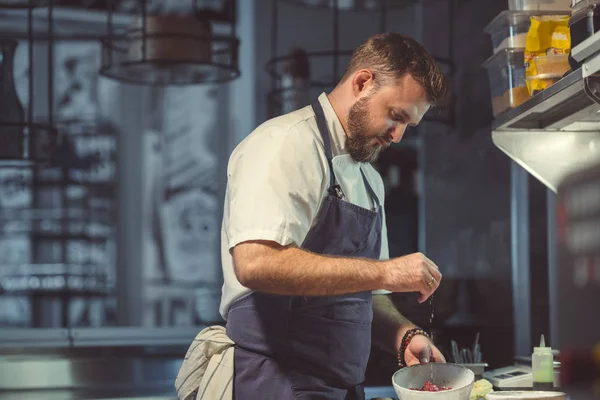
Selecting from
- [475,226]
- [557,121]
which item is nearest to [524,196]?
[475,226]

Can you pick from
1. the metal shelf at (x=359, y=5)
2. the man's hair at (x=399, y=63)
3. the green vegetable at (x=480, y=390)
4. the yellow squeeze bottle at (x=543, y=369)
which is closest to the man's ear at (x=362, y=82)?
the man's hair at (x=399, y=63)

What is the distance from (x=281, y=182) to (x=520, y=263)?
6.20 ft

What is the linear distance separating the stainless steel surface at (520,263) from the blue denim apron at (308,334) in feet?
5.15

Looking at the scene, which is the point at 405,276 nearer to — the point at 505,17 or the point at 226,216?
the point at 226,216

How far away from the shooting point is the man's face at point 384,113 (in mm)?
1829

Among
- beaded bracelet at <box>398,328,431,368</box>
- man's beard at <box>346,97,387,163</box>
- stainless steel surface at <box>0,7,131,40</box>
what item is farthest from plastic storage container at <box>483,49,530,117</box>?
stainless steel surface at <box>0,7,131,40</box>

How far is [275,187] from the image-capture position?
65.3 inches

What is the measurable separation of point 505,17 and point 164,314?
188cm

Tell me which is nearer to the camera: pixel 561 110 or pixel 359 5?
pixel 561 110

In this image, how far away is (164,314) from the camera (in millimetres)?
3449

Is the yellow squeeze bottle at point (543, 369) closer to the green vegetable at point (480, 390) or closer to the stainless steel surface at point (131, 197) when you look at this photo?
the green vegetable at point (480, 390)

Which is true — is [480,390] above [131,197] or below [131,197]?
below

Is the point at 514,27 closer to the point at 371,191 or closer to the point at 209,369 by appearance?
the point at 371,191

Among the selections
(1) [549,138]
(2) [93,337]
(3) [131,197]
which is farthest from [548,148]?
(2) [93,337]
